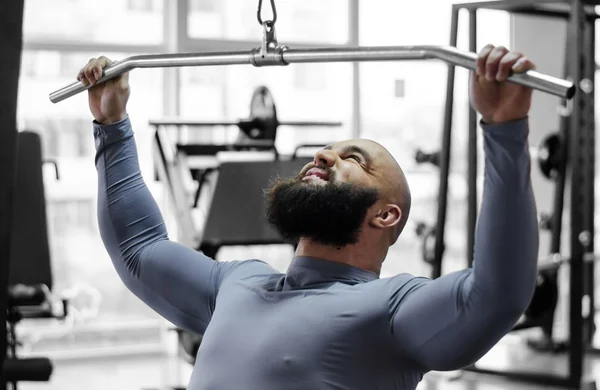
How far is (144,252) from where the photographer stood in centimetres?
165

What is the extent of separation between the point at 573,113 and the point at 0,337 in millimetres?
3478

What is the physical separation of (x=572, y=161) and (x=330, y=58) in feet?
11.1

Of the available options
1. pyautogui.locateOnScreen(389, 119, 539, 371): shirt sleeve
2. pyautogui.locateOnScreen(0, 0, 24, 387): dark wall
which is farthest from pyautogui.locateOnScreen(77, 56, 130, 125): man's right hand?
pyautogui.locateOnScreen(389, 119, 539, 371): shirt sleeve

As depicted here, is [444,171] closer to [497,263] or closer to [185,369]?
[185,369]

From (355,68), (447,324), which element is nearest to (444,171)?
(355,68)

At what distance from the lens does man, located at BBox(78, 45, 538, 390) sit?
3.68ft

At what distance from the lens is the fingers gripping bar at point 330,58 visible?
3.43ft

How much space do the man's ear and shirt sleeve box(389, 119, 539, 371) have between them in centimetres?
29

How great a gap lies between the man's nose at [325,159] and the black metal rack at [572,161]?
294 cm

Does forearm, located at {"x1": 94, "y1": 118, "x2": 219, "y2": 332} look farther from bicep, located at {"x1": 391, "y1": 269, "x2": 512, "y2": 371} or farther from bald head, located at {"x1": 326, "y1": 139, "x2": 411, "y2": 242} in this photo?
→ bicep, located at {"x1": 391, "y1": 269, "x2": 512, "y2": 371}

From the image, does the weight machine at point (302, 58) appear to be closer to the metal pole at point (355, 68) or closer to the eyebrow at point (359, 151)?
the eyebrow at point (359, 151)

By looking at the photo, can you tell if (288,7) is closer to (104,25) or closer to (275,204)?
(104,25)

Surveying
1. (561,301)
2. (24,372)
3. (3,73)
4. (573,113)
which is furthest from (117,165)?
(561,301)

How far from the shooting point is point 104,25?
580 centimetres
